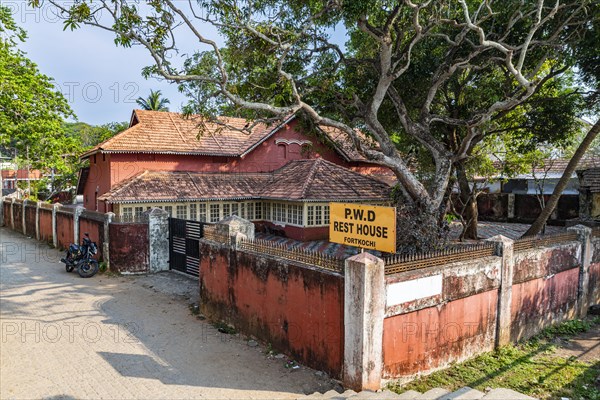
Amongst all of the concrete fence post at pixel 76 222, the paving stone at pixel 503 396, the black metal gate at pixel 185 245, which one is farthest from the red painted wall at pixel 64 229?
the paving stone at pixel 503 396

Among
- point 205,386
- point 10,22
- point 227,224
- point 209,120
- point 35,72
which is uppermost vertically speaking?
point 10,22

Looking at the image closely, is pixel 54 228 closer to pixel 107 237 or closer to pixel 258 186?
pixel 107 237

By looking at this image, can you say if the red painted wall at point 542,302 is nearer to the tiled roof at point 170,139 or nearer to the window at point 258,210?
the tiled roof at point 170,139

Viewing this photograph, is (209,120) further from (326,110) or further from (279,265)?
(279,265)

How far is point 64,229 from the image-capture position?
721 inches

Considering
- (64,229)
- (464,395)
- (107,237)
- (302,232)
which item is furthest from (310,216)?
(464,395)

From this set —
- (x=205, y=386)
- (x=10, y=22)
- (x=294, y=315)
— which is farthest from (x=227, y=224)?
(x=10, y=22)

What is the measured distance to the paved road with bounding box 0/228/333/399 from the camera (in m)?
6.73

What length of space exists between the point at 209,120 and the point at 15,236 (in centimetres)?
1774

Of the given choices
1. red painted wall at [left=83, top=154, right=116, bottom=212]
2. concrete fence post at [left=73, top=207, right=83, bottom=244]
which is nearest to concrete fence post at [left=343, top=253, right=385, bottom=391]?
concrete fence post at [left=73, top=207, right=83, bottom=244]

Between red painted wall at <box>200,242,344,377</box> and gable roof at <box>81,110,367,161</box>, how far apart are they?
10038 mm

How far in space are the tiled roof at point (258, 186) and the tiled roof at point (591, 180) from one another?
11264 mm

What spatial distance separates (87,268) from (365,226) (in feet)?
36.1

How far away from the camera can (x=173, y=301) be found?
1152 cm
